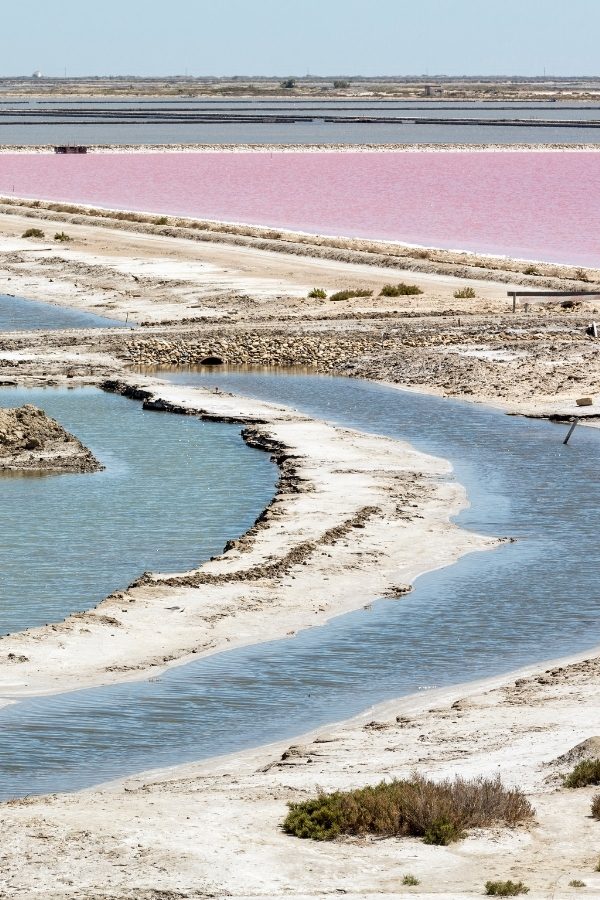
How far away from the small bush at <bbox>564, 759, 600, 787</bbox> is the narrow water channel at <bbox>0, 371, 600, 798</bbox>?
12.9ft

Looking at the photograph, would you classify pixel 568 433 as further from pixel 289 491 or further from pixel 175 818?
pixel 175 818

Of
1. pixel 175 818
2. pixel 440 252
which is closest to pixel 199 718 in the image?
pixel 175 818

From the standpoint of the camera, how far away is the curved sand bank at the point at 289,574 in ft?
62.5

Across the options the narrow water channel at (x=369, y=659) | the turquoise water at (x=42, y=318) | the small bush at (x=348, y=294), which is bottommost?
the narrow water channel at (x=369, y=659)

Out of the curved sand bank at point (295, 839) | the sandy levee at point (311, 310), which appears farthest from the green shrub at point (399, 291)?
the curved sand bank at point (295, 839)

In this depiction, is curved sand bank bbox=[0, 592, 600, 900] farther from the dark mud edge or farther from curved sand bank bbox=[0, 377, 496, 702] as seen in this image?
the dark mud edge

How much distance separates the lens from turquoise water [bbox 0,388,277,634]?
22.9 m

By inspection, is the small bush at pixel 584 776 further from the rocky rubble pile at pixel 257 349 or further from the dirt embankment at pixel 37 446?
the rocky rubble pile at pixel 257 349

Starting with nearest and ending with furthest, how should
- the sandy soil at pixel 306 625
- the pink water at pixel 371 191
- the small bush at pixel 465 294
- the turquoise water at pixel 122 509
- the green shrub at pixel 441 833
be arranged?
1. the sandy soil at pixel 306 625
2. the green shrub at pixel 441 833
3. the turquoise water at pixel 122 509
4. the small bush at pixel 465 294
5. the pink water at pixel 371 191

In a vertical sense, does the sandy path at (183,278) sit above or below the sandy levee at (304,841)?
above

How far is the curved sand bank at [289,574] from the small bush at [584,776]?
619 cm

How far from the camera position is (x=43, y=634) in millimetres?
19703

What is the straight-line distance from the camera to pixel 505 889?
11.4 meters

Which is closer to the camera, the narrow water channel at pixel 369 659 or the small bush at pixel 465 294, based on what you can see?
the narrow water channel at pixel 369 659
